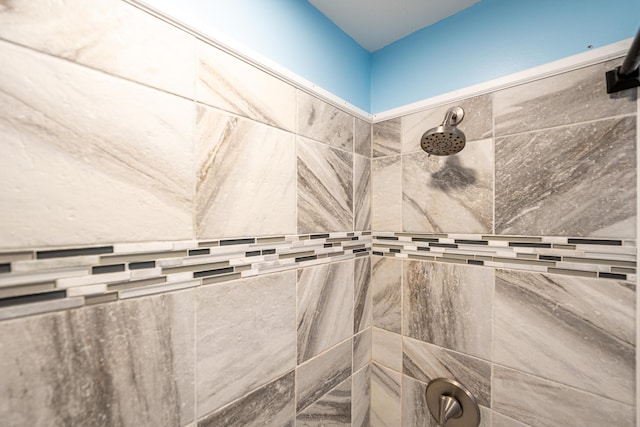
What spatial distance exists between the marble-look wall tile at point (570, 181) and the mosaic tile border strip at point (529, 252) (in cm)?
3

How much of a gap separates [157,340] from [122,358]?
0.20 ft

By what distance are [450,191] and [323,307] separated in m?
0.64

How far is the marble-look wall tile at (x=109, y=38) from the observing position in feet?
1.37

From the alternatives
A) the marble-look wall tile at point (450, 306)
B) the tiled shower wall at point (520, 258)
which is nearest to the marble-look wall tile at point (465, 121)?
the tiled shower wall at point (520, 258)

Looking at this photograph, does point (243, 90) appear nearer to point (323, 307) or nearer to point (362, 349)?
point (323, 307)

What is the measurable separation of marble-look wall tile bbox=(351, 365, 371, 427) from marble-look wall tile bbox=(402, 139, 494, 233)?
2.24 feet

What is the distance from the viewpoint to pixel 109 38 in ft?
1.61

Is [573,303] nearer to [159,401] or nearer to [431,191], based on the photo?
[431,191]

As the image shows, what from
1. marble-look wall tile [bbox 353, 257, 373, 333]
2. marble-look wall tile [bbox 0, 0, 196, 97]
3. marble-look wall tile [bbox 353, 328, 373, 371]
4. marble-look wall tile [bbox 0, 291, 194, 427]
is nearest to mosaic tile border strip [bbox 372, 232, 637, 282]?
marble-look wall tile [bbox 353, 257, 373, 333]

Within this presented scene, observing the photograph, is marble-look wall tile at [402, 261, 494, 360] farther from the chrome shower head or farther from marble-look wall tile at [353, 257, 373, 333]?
the chrome shower head

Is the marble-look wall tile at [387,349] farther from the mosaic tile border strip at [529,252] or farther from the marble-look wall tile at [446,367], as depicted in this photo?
the mosaic tile border strip at [529,252]

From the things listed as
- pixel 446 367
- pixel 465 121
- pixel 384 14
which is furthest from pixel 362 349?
pixel 384 14

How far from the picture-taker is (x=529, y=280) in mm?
805

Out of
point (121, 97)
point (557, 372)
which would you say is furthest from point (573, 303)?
point (121, 97)
